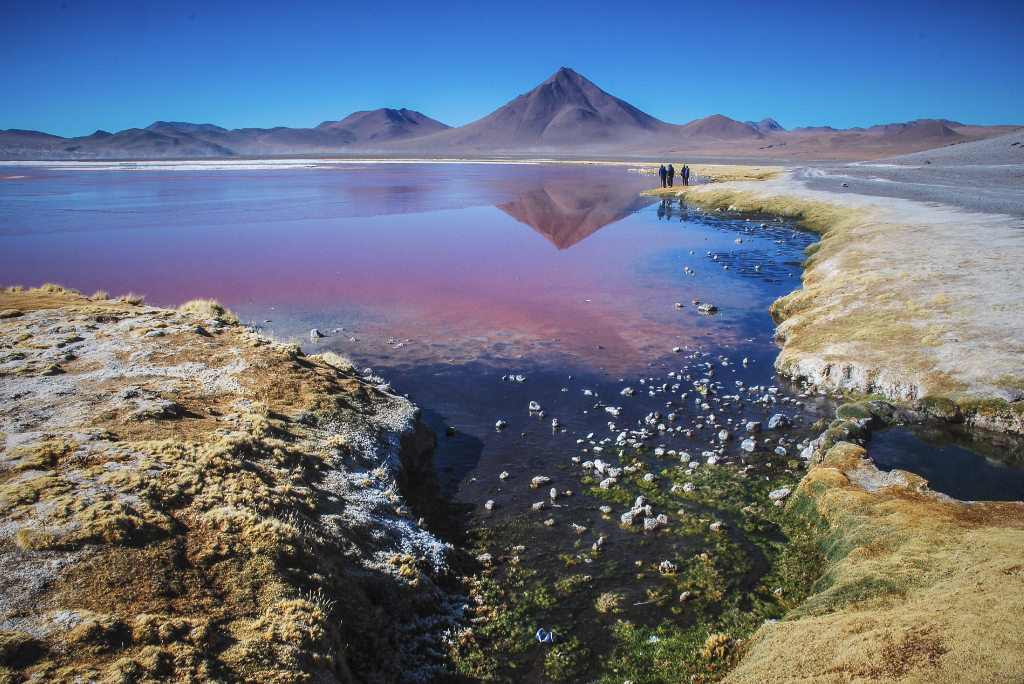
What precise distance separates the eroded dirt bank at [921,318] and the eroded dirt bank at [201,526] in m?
8.86

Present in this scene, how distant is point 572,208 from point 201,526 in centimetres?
3998

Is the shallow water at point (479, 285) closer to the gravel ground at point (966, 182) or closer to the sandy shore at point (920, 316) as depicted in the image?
the sandy shore at point (920, 316)

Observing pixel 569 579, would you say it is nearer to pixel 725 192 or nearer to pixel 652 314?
pixel 652 314

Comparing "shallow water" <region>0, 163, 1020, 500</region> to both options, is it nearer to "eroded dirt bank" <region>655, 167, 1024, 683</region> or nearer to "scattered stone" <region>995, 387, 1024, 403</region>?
"eroded dirt bank" <region>655, 167, 1024, 683</region>

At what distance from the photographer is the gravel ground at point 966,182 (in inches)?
1129

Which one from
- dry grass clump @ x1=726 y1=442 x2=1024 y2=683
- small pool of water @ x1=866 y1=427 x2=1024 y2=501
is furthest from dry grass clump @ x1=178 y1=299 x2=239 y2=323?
small pool of water @ x1=866 y1=427 x2=1024 y2=501

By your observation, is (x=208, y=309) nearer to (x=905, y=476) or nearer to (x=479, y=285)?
(x=479, y=285)

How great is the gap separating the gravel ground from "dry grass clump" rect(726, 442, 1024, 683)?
77.1 feet

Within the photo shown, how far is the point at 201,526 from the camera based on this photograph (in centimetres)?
588

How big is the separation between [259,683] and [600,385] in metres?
9.04

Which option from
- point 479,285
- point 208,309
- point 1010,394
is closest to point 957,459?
point 1010,394

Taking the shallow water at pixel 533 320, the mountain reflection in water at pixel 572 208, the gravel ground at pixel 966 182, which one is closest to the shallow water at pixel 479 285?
the shallow water at pixel 533 320

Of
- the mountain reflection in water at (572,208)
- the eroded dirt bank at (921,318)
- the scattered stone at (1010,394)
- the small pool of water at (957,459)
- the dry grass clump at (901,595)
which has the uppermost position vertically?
the mountain reflection in water at (572,208)

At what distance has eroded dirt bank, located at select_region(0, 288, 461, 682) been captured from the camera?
15.1ft
